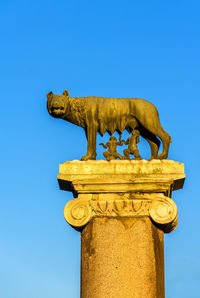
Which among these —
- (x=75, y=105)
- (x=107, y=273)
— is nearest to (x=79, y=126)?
(x=75, y=105)

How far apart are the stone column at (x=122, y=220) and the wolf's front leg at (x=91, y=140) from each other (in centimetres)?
40

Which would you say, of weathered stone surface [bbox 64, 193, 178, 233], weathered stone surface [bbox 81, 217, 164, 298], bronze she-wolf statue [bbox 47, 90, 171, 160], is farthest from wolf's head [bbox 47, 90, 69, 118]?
weathered stone surface [bbox 81, 217, 164, 298]

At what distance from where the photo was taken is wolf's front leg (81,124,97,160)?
1090cm

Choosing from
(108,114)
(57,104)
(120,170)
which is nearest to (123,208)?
(120,170)

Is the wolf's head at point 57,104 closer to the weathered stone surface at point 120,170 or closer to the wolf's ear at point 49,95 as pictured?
the wolf's ear at point 49,95

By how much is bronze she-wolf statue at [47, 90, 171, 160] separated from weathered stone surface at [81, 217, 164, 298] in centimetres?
174

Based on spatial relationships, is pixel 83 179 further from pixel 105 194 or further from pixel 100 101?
pixel 100 101

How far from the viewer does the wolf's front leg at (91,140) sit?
10.9 meters

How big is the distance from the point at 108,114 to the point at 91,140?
61 cm

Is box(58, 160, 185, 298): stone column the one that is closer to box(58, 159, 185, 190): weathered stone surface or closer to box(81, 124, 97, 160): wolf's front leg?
box(58, 159, 185, 190): weathered stone surface

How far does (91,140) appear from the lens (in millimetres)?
11102

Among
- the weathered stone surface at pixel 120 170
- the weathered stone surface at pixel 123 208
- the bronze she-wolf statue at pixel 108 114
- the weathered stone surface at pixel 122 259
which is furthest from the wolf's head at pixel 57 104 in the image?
the weathered stone surface at pixel 122 259

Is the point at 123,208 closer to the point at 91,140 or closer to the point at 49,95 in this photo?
the point at 91,140

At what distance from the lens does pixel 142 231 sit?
10.0 metres
